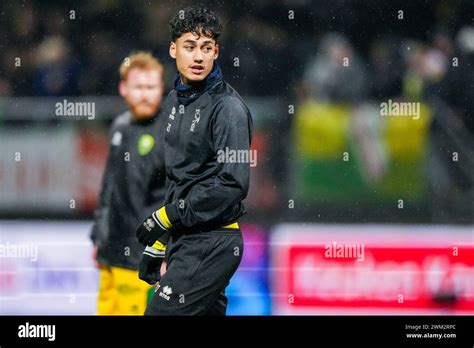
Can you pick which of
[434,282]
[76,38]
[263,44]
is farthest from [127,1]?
[434,282]

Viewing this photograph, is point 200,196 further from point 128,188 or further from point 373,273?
point 373,273

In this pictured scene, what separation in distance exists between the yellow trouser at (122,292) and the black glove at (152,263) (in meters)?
1.01

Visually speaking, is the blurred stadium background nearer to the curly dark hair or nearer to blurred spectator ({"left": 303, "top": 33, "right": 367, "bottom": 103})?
blurred spectator ({"left": 303, "top": 33, "right": 367, "bottom": 103})

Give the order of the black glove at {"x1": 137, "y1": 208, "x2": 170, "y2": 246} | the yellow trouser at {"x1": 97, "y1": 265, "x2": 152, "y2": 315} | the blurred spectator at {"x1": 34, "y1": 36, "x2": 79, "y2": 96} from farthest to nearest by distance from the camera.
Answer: the blurred spectator at {"x1": 34, "y1": 36, "x2": 79, "y2": 96} → the yellow trouser at {"x1": 97, "y1": 265, "x2": 152, "y2": 315} → the black glove at {"x1": 137, "y1": 208, "x2": 170, "y2": 246}

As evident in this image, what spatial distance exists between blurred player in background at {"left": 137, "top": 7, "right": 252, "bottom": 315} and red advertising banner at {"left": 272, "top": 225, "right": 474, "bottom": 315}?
1605mm

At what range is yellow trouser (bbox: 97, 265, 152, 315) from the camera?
706 centimetres

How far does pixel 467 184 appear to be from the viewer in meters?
7.95

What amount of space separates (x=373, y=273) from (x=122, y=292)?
175 cm

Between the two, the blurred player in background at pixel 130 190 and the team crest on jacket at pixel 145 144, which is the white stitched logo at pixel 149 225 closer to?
the blurred player in background at pixel 130 190

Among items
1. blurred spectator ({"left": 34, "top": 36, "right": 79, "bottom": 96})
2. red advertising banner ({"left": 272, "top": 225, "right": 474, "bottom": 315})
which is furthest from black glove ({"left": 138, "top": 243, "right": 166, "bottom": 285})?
blurred spectator ({"left": 34, "top": 36, "right": 79, "bottom": 96})
